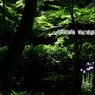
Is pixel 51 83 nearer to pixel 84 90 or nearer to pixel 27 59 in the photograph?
pixel 27 59

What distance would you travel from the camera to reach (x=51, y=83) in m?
6.26

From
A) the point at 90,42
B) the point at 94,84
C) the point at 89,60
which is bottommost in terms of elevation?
the point at 94,84

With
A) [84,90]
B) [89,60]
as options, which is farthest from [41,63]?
[84,90]

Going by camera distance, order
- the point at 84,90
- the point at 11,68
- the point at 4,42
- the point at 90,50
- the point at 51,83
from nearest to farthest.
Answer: the point at 11,68 < the point at 84,90 < the point at 51,83 < the point at 90,50 < the point at 4,42

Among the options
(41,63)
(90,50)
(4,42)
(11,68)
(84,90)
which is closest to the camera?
(11,68)

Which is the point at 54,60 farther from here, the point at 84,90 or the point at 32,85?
the point at 84,90

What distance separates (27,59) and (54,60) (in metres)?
1.09

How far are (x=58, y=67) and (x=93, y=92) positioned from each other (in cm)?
260

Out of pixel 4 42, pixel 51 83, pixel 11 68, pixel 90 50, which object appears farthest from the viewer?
pixel 4 42

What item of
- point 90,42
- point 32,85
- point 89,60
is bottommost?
→ point 32,85

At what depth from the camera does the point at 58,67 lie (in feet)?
22.5

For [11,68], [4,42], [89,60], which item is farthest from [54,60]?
[4,42]

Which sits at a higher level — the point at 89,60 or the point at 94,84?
the point at 89,60

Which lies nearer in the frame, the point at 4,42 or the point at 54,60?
the point at 54,60
